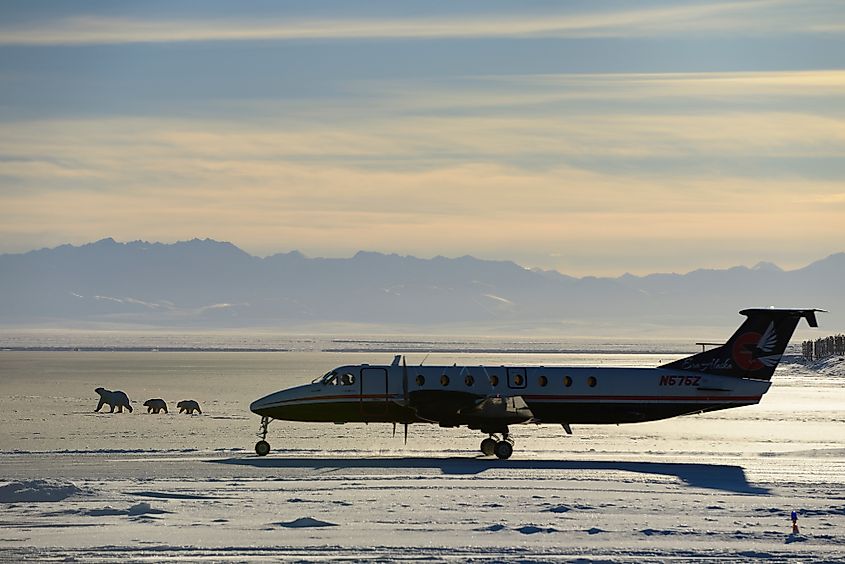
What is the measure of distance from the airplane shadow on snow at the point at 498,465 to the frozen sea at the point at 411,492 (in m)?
0.07

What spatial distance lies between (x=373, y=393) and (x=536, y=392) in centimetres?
422

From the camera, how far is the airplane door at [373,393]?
113 feet

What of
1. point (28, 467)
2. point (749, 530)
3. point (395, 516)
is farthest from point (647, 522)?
point (28, 467)

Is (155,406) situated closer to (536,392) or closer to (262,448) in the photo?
(262,448)

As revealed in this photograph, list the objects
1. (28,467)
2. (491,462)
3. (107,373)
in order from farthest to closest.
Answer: (107,373) < (491,462) < (28,467)

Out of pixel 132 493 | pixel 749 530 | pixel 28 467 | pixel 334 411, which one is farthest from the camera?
pixel 334 411

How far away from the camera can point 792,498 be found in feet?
83.6

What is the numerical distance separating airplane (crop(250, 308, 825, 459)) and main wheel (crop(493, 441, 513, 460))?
0.41 m

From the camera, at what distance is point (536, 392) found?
34.5m

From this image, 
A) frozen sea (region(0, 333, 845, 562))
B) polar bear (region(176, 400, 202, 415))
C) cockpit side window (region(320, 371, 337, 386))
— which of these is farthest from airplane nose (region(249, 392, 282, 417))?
polar bear (region(176, 400, 202, 415))

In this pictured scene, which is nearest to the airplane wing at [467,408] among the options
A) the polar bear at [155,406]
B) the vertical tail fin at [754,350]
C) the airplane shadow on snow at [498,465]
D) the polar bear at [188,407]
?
the airplane shadow on snow at [498,465]

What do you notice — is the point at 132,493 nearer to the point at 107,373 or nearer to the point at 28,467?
the point at 28,467

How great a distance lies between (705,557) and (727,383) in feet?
52.5

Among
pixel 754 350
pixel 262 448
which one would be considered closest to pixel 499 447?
pixel 262 448
